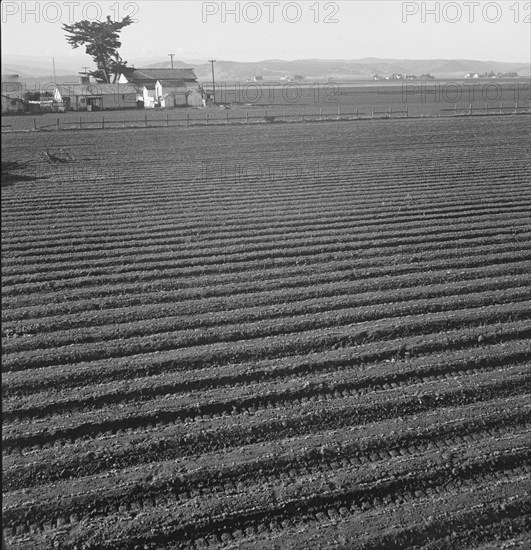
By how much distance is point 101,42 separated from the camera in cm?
6956

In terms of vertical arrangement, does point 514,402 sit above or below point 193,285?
below

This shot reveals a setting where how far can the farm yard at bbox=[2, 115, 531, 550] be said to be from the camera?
17.0 feet

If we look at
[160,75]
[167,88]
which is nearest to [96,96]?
[167,88]

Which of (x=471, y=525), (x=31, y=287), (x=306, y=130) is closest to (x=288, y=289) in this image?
(x=31, y=287)

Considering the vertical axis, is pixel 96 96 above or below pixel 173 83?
below

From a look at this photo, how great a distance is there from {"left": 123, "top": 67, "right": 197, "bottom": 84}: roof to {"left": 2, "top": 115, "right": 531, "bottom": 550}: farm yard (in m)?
51.6

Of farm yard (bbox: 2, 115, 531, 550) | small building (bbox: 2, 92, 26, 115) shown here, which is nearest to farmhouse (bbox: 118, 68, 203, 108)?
small building (bbox: 2, 92, 26, 115)

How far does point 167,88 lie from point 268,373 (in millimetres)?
55018

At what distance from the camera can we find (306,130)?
105 ft

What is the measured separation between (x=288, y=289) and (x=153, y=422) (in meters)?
3.80

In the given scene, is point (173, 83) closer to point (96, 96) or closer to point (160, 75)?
point (160, 75)

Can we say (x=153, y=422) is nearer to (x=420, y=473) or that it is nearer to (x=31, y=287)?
(x=420, y=473)

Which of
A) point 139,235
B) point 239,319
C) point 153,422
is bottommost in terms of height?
point 153,422

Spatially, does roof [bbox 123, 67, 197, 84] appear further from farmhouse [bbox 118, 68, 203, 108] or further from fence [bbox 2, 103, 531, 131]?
fence [bbox 2, 103, 531, 131]
